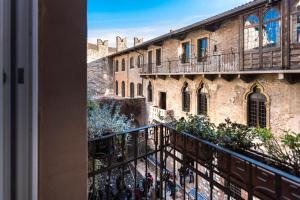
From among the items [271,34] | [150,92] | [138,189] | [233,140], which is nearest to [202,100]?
[271,34]

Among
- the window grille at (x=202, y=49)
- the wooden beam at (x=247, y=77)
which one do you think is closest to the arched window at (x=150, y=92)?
the window grille at (x=202, y=49)

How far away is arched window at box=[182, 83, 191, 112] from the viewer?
1191cm

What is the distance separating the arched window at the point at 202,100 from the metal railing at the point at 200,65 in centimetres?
82

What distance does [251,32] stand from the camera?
8.48 m

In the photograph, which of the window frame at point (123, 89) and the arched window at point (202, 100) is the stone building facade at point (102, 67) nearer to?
the window frame at point (123, 89)

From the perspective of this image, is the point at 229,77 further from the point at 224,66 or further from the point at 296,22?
the point at 296,22

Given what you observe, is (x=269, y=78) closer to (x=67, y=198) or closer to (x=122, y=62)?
(x=67, y=198)

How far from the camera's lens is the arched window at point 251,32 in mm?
8280

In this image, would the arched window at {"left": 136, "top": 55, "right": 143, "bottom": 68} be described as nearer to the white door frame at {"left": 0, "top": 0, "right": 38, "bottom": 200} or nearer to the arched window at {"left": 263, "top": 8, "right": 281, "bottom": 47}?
the arched window at {"left": 263, "top": 8, "right": 281, "bottom": 47}

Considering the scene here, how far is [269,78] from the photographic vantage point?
311 inches

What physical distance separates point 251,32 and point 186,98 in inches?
177

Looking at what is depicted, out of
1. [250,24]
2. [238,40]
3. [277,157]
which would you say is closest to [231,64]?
[238,40]

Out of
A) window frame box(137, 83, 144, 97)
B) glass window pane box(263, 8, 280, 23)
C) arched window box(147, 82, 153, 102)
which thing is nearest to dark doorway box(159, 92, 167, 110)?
arched window box(147, 82, 153, 102)

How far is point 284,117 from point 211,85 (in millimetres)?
3364
